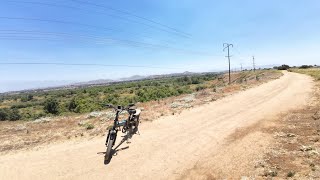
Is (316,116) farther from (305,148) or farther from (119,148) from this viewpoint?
(119,148)

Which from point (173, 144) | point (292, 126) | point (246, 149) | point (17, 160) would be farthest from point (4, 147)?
point (292, 126)

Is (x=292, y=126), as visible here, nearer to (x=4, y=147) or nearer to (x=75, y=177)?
(x=75, y=177)

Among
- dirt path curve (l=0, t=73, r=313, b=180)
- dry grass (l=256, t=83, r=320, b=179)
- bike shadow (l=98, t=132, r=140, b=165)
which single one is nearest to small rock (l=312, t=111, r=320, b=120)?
dry grass (l=256, t=83, r=320, b=179)

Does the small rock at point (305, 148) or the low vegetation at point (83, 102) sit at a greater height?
the small rock at point (305, 148)

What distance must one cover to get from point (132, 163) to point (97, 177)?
1.44 meters

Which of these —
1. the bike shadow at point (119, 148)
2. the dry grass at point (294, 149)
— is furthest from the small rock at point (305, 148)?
the bike shadow at point (119, 148)

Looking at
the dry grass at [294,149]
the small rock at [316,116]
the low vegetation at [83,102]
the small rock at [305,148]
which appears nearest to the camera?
the dry grass at [294,149]

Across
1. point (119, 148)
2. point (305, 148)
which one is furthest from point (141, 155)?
point (305, 148)

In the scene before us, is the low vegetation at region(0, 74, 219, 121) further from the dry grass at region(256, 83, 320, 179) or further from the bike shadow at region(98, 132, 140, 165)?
the dry grass at region(256, 83, 320, 179)

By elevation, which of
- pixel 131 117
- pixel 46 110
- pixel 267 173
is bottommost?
pixel 46 110

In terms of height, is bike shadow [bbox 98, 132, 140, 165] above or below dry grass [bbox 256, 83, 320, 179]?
above

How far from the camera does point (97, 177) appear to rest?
8328mm

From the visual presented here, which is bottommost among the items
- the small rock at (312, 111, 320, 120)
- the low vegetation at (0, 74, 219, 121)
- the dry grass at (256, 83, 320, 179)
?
Result: the low vegetation at (0, 74, 219, 121)

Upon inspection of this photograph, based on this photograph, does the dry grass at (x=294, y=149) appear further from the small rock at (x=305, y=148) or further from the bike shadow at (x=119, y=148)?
the bike shadow at (x=119, y=148)
